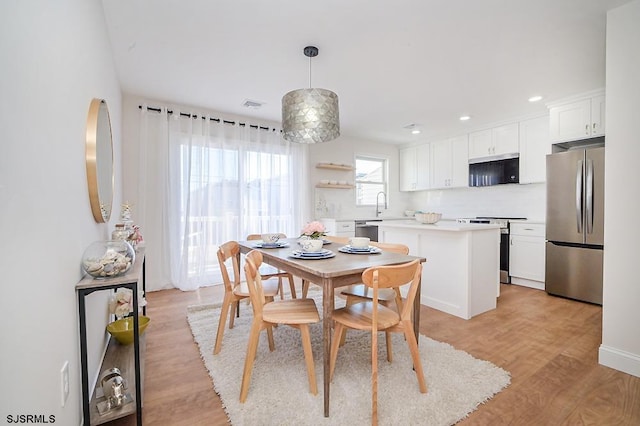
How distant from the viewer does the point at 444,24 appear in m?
2.24

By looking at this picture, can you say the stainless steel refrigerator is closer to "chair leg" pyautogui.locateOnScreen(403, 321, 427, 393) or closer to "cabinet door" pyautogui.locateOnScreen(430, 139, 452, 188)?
"cabinet door" pyautogui.locateOnScreen(430, 139, 452, 188)

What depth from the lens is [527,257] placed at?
13.5 ft

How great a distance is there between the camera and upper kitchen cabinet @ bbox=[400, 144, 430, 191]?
228 inches

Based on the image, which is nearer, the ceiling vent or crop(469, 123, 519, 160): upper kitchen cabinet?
the ceiling vent

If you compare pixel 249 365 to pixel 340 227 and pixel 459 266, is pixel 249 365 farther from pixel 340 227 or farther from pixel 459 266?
pixel 340 227

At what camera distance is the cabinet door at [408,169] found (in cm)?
604

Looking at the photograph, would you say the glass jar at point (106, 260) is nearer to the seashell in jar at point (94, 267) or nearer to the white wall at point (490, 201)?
the seashell in jar at point (94, 267)

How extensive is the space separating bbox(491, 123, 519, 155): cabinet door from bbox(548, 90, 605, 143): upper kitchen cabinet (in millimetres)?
631

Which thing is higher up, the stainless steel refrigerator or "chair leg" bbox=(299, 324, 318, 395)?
the stainless steel refrigerator

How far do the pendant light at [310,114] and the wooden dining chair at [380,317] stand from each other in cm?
126

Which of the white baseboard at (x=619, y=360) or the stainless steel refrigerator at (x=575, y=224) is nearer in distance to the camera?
the white baseboard at (x=619, y=360)

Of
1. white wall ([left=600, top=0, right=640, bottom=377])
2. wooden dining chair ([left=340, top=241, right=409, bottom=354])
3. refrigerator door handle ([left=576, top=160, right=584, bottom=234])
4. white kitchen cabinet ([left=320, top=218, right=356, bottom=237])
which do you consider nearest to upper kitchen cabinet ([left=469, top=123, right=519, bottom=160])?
refrigerator door handle ([left=576, top=160, right=584, bottom=234])

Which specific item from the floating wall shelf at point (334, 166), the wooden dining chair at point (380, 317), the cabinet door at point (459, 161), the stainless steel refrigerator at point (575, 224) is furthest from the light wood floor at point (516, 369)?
the floating wall shelf at point (334, 166)

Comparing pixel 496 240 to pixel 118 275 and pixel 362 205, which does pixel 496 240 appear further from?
pixel 118 275
